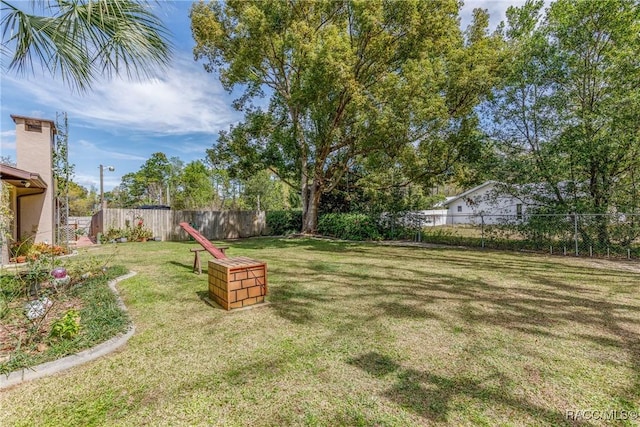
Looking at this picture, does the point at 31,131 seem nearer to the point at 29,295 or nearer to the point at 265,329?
the point at 29,295

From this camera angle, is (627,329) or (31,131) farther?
(31,131)

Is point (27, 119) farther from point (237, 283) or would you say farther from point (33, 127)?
point (237, 283)

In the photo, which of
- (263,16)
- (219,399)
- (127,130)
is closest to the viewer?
(219,399)

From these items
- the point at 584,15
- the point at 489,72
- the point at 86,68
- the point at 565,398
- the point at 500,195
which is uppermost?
the point at 584,15

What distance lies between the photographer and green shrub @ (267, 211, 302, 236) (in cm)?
1620

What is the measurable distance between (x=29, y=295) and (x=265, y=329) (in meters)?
3.55

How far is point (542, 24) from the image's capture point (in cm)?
904

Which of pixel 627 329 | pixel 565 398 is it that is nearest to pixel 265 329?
pixel 565 398

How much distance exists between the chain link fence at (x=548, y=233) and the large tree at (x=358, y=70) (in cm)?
253

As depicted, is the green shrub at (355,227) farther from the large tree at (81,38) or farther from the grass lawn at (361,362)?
the large tree at (81,38)

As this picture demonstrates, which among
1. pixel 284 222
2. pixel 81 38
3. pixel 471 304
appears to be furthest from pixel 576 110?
pixel 284 222

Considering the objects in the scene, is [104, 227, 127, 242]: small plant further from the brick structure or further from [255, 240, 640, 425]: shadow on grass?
the brick structure

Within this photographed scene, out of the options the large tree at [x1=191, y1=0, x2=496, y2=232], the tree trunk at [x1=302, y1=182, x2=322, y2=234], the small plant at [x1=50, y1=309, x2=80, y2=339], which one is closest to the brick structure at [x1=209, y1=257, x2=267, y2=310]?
the small plant at [x1=50, y1=309, x2=80, y2=339]

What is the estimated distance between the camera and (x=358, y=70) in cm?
1056
